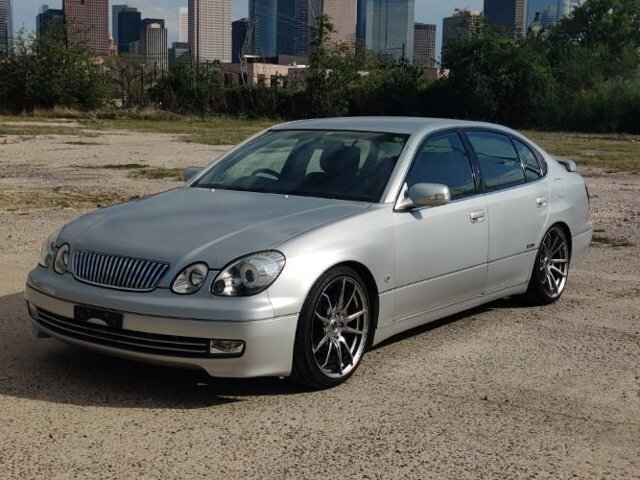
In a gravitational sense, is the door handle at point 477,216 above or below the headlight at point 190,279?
above

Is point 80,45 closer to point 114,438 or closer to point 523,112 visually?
point 523,112

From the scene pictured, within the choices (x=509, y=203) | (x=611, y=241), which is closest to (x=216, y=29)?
(x=611, y=241)

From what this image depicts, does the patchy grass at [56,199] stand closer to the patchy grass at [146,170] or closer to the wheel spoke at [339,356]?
the patchy grass at [146,170]

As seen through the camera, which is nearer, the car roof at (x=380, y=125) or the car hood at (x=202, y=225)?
the car hood at (x=202, y=225)

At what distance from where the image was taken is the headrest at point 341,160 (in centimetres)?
613

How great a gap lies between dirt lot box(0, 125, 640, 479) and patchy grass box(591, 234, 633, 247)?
327 cm

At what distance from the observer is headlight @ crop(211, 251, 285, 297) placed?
15.8ft

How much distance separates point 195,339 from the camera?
478cm

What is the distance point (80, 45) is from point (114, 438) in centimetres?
5111

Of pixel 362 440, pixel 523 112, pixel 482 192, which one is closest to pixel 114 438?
pixel 362 440

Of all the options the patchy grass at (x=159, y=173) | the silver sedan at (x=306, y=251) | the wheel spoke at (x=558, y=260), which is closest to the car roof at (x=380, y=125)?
the silver sedan at (x=306, y=251)

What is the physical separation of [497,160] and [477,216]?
0.81m

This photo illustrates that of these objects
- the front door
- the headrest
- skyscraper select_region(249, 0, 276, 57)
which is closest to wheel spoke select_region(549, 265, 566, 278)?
the front door

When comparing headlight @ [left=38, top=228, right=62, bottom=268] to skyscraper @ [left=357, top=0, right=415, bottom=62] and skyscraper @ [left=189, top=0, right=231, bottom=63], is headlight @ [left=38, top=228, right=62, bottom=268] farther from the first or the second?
skyscraper @ [left=357, top=0, right=415, bottom=62]
